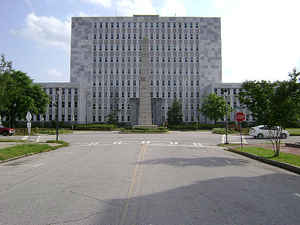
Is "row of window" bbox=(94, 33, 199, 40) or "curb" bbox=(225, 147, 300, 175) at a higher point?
"row of window" bbox=(94, 33, 199, 40)

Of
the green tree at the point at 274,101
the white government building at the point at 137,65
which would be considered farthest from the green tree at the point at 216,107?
the green tree at the point at 274,101

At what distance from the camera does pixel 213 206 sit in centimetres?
593

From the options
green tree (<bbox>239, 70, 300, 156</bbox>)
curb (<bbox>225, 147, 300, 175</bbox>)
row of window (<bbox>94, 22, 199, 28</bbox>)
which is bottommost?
curb (<bbox>225, 147, 300, 175</bbox>)

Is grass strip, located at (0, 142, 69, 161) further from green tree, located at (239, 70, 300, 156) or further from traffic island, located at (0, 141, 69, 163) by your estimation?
green tree, located at (239, 70, 300, 156)

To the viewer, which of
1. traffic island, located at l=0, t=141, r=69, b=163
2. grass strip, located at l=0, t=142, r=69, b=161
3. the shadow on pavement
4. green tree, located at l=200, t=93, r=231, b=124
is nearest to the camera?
the shadow on pavement

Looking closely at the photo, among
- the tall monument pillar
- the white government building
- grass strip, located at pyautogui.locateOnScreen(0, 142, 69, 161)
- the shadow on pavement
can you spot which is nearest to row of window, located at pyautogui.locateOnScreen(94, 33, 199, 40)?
the white government building

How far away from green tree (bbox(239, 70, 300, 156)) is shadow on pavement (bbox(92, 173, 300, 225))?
7205mm

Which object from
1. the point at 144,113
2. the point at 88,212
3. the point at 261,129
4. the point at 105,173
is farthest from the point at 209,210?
the point at 144,113

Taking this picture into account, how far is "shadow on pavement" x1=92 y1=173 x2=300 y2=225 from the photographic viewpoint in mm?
5047

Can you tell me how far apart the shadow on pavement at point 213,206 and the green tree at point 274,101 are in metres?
7.20

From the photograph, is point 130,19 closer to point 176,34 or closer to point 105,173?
point 176,34

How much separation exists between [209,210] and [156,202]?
3.89ft

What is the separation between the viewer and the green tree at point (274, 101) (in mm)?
14758

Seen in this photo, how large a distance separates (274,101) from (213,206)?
11.0 m
